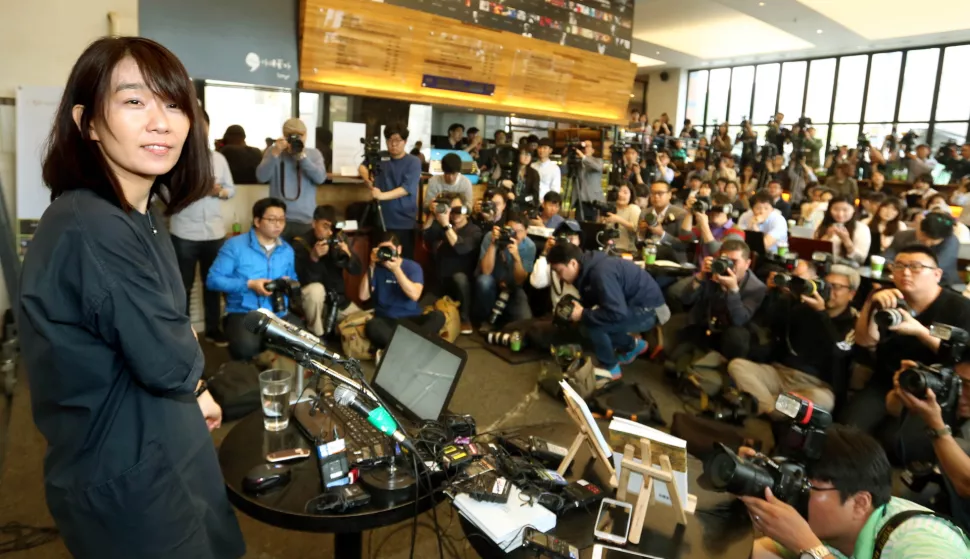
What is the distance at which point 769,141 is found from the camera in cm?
1015

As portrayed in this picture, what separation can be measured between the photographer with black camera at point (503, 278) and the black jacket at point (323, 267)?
1.03 meters

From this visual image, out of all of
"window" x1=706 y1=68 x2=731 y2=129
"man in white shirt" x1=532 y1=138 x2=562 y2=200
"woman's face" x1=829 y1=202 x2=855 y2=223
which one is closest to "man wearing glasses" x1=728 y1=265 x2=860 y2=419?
"woman's face" x1=829 y1=202 x2=855 y2=223

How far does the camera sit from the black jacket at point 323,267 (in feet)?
12.9

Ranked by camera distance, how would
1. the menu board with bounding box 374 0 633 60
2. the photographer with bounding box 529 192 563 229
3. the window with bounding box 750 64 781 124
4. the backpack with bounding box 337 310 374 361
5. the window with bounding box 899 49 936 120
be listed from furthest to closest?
the window with bounding box 750 64 781 124 < the window with bounding box 899 49 936 120 < the menu board with bounding box 374 0 633 60 < the photographer with bounding box 529 192 563 229 < the backpack with bounding box 337 310 374 361

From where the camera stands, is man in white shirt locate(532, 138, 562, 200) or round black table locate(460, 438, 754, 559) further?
man in white shirt locate(532, 138, 562, 200)

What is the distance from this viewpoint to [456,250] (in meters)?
4.64

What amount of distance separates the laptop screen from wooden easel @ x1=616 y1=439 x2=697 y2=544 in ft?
1.87

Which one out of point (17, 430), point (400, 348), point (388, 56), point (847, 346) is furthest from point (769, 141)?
point (17, 430)

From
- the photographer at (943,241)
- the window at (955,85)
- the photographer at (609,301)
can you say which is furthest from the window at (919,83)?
the photographer at (609,301)

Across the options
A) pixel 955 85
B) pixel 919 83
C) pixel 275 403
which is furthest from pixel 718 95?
pixel 275 403

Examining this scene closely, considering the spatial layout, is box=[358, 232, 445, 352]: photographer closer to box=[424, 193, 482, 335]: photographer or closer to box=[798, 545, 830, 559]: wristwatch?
box=[424, 193, 482, 335]: photographer

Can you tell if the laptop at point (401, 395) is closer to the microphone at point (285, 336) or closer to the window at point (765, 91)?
the microphone at point (285, 336)

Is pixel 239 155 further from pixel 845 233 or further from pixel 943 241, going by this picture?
pixel 943 241

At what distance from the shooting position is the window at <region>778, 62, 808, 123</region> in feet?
Result: 41.3
